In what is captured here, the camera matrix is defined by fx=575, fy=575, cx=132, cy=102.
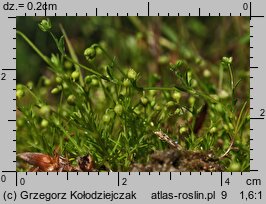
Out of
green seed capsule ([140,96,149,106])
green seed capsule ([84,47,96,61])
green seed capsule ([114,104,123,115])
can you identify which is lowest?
green seed capsule ([114,104,123,115])

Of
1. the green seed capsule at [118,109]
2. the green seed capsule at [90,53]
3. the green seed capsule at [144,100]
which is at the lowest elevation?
the green seed capsule at [118,109]

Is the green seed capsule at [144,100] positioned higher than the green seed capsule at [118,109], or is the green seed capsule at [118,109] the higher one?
the green seed capsule at [144,100]

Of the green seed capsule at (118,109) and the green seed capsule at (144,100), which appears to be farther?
the green seed capsule at (144,100)

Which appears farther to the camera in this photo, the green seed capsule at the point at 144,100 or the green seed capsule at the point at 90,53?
the green seed capsule at the point at 144,100

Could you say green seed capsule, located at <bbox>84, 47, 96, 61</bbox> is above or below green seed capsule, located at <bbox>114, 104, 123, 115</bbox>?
above

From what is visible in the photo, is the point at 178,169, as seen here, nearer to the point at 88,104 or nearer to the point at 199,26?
the point at 88,104

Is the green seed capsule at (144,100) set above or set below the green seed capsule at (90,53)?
below

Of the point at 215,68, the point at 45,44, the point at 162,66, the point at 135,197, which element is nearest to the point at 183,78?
the point at 135,197

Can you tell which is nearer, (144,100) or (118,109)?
(118,109)

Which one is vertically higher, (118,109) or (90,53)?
(90,53)

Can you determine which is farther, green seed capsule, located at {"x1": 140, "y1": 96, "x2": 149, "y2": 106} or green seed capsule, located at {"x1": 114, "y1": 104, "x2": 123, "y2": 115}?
green seed capsule, located at {"x1": 140, "y1": 96, "x2": 149, "y2": 106}

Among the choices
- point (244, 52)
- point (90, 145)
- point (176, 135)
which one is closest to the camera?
point (90, 145)
